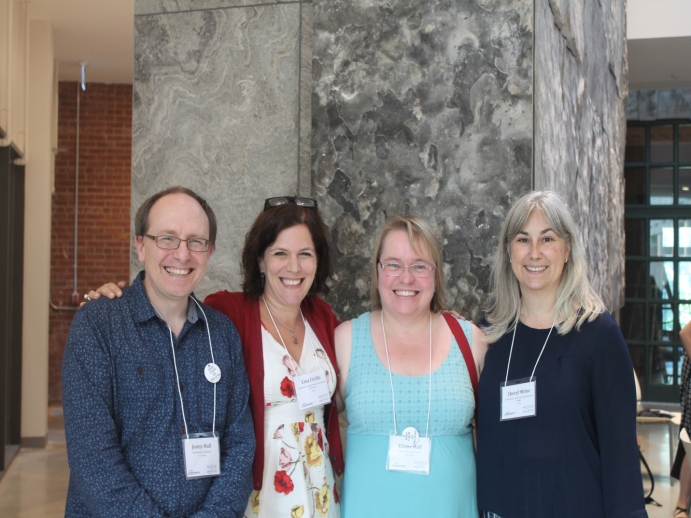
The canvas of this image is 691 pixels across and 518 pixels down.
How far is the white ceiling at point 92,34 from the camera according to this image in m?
6.72

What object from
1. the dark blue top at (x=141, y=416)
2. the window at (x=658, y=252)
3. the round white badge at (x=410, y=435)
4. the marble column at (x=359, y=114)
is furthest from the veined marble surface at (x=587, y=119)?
the window at (x=658, y=252)

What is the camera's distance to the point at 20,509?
5.44m

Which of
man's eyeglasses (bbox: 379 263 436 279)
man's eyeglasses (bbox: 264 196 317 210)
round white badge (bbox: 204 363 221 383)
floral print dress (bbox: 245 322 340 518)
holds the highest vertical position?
man's eyeglasses (bbox: 264 196 317 210)

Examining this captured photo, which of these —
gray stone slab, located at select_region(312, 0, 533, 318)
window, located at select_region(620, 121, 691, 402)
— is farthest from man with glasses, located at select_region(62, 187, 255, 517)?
window, located at select_region(620, 121, 691, 402)

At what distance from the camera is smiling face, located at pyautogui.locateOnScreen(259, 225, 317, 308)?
2172mm

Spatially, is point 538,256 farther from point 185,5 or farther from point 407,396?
point 185,5

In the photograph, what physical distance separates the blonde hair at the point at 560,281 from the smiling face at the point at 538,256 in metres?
0.01

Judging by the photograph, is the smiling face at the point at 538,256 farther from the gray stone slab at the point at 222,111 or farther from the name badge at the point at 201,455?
the gray stone slab at the point at 222,111

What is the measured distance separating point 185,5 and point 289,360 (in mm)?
1706

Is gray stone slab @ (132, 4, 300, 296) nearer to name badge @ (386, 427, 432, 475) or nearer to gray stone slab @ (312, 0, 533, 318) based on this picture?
gray stone slab @ (312, 0, 533, 318)

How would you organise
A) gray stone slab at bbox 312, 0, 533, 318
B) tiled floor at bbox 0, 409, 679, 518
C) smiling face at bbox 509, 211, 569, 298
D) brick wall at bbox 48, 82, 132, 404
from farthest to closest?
brick wall at bbox 48, 82, 132, 404
tiled floor at bbox 0, 409, 679, 518
gray stone slab at bbox 312, 0, 533, 318
smiling face at bbox 509, 211, 569, 298

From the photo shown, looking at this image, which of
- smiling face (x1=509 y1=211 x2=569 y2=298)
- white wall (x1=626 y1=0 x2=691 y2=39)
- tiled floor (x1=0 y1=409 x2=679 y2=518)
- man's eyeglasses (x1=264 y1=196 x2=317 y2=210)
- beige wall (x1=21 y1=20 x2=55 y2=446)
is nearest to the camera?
smiling face (x1=509 y1=211 x2=569 y2=298)

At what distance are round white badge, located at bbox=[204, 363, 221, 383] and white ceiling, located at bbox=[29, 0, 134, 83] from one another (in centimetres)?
545

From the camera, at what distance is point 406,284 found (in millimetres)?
2172
